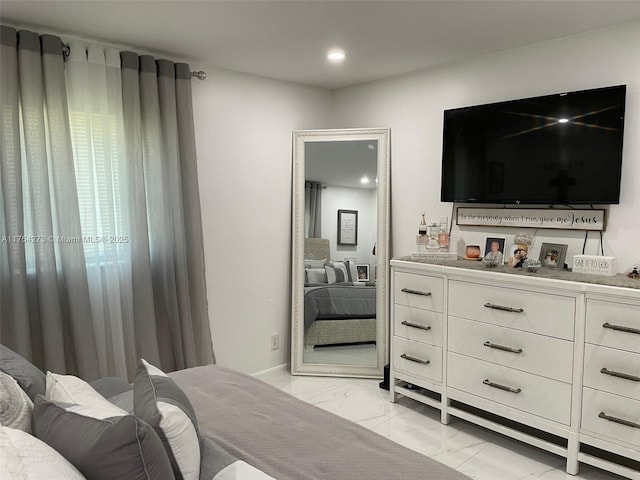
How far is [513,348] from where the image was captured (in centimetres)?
275

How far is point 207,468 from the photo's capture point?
1423mm

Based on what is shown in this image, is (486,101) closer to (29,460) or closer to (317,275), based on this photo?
(317,275)

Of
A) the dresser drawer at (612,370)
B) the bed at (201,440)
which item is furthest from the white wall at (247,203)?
the dresser drawer at (612,370)

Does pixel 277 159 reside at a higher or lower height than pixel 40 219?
higher

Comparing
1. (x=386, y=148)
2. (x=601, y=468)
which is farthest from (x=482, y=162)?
(x=601, y=468)

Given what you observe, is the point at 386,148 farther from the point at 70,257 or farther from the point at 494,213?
the point at 70,257

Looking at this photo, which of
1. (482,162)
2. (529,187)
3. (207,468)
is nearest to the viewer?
(207,468)

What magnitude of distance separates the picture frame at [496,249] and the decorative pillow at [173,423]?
7.07 feet

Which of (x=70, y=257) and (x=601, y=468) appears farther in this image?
(x=70, y=257)

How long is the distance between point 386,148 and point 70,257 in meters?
2.36

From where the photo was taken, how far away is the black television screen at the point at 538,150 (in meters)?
2.69

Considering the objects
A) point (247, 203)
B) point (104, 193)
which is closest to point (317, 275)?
point (247, 203)

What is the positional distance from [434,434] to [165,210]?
86.7 inches

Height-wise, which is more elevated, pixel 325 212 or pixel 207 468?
pixel 325 212
